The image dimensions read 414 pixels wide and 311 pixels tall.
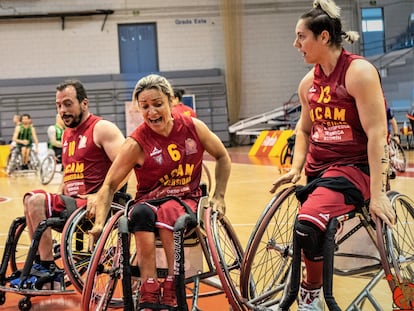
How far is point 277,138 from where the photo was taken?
45.4ft

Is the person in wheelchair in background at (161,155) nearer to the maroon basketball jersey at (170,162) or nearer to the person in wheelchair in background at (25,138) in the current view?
the maroon basketball jersey at (170,162)

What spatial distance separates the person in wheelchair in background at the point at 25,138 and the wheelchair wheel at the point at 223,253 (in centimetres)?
1003

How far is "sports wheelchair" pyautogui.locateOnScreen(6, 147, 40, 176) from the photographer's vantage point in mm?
12281

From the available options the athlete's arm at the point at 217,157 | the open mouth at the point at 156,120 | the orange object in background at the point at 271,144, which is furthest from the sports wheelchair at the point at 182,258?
the orange object in background at the point at 271,144

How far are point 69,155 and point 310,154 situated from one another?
4.66 feet

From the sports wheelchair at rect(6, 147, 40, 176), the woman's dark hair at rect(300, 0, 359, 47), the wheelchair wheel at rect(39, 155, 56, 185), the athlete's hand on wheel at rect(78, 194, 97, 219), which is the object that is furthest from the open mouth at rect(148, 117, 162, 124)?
the sports wheelchair at rect(6, 147, 40, 176)

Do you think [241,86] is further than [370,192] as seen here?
Yes

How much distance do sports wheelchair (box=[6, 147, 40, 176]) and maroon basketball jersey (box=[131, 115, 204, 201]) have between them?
32.4 feet

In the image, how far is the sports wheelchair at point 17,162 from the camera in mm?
12281

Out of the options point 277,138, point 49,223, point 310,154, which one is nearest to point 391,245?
point 310,154

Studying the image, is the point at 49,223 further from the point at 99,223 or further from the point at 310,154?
the point at 310,154

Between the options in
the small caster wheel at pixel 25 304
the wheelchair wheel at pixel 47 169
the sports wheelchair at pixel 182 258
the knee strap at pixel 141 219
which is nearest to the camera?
the sports wheelchair at pixel 182 258

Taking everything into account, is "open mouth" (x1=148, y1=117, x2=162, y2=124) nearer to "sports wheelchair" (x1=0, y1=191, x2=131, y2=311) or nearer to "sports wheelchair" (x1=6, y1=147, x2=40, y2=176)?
"sports wheelchair" (x1=0, y1=191, x2=131, y2=311)

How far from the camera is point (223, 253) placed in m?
2.55
